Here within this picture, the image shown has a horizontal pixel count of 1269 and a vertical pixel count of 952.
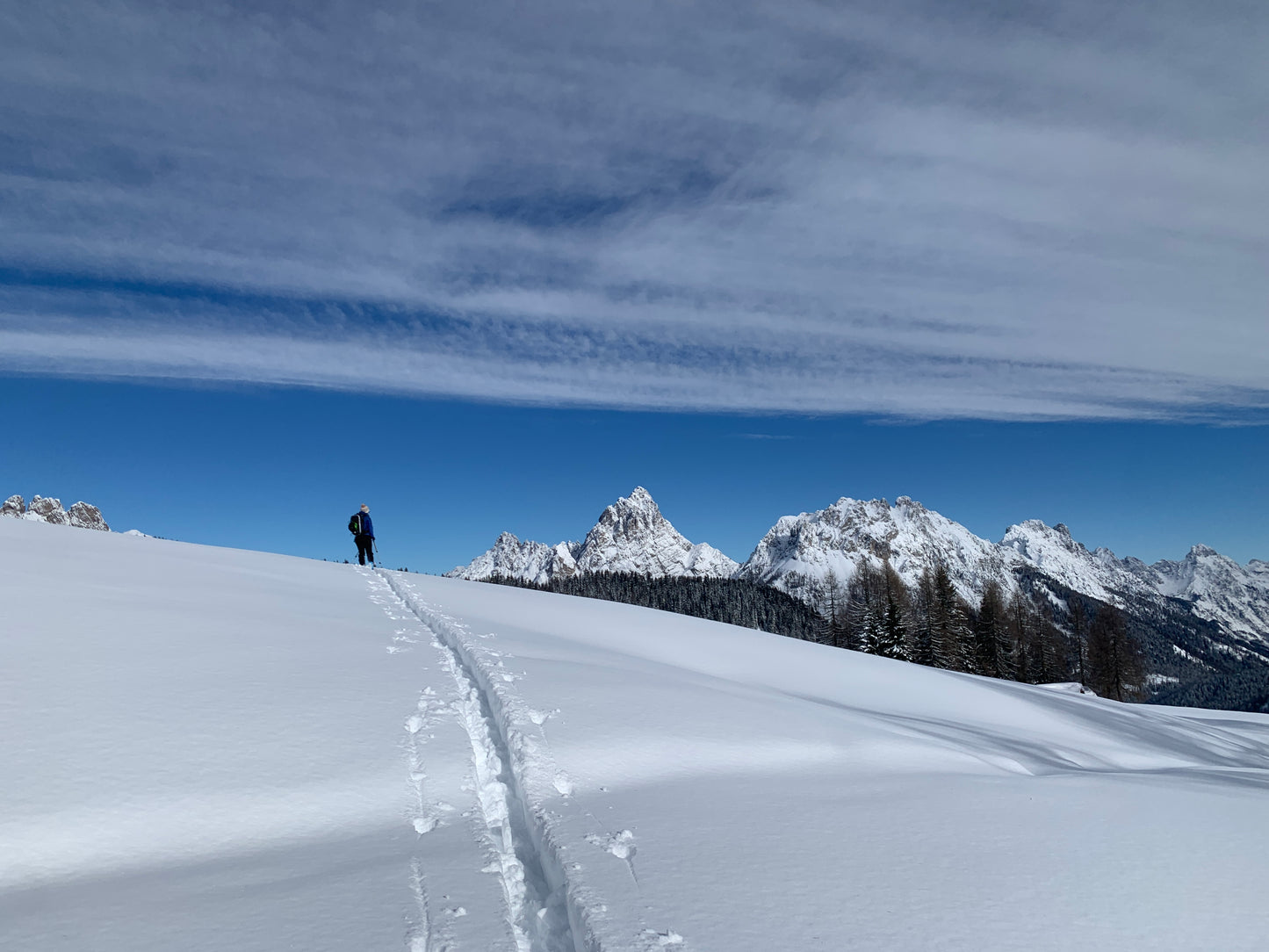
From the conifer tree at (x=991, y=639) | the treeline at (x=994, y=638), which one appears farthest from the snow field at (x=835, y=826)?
the conifer tree at (x=991, y=639)

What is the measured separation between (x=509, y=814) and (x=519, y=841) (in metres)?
0.45

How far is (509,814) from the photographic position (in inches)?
194

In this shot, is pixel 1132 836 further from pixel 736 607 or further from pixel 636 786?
pixel 736 607

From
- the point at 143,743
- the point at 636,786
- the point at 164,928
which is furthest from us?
the point at 636,786

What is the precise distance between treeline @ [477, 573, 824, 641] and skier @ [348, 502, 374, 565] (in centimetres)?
7992

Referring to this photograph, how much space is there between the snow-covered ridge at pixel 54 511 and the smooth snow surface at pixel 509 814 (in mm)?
A: 168472

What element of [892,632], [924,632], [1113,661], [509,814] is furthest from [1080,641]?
[509,814]

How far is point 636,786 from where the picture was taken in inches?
221

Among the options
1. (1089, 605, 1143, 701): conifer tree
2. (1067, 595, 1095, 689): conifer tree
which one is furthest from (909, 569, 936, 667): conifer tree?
(1089, 605, 1143, 701): conifer tree

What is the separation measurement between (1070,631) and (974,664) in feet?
46.7

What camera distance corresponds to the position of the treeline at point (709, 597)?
10850 cm

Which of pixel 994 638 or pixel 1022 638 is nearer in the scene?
pixel 994 638

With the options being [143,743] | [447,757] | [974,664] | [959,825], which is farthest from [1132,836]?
[974,664]

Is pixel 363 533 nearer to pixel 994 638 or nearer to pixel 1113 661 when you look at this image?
pixel 994 638
